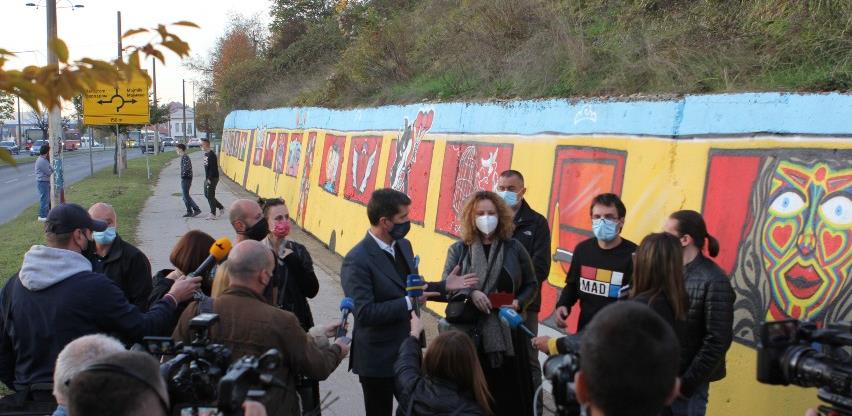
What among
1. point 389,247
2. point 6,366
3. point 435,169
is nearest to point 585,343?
point 389,247

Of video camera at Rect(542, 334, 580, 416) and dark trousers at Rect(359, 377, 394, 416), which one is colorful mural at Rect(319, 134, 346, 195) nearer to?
dark trousers at Rect(359, 377, 394, 416)

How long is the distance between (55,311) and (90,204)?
64.3ft

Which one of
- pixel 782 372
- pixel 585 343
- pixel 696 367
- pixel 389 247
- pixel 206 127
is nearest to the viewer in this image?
pixel 585 343

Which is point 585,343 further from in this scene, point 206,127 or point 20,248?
point 206,127

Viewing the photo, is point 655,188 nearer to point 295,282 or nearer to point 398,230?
point 398,230

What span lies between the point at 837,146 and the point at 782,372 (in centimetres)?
278

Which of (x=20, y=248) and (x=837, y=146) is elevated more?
(x=837, y=146)

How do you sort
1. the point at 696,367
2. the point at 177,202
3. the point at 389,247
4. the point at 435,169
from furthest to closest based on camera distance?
the point at 177,202
the point at 435,169
the point at 389,247
the point at 696,367

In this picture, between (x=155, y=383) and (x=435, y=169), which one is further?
(x=435, y=169)

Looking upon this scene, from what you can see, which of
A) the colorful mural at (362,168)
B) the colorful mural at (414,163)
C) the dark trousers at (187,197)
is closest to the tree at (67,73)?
the colorful mural at (414,163)

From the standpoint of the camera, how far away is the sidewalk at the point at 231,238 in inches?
286

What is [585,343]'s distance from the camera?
2.40m

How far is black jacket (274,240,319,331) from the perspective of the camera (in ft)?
17.8

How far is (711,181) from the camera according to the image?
6.10 meters
